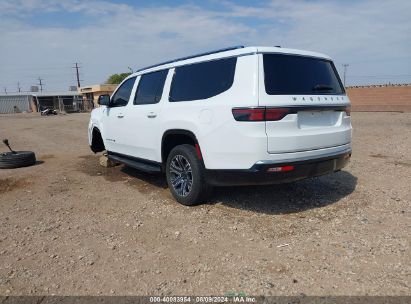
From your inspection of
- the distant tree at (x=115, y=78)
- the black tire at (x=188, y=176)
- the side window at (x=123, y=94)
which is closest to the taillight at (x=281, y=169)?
the black tire at (x=188, y=176)

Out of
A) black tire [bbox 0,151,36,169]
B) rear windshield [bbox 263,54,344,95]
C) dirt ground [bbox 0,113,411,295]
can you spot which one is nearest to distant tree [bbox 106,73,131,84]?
black tire [bbox 0,151,36,169]

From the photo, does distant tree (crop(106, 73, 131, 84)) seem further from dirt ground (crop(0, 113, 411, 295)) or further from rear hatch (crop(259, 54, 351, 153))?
rear hatch (crop(259, 54, 351, 153))

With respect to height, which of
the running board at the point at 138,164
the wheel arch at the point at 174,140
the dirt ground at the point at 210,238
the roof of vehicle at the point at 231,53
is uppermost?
the roof of vehicle at the point at 231,53

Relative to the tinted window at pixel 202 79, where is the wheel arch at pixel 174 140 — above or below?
below

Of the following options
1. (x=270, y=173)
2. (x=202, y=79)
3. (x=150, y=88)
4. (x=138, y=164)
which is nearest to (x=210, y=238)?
(x=270, y=173)

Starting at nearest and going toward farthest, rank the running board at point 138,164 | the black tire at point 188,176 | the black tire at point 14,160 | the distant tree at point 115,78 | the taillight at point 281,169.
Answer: the taillight at point 281,169 → the black tire at point 188,176 → the running board at point 138,164 → the black tire at point 14,160 → the distant tree at point 115,78

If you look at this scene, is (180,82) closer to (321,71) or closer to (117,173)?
(321,71)

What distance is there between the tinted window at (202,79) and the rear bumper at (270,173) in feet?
3.22

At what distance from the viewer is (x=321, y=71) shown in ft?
15.1

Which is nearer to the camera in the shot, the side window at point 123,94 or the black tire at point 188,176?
the black tire at point 188,176

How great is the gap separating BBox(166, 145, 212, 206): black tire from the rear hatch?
3.64 ft

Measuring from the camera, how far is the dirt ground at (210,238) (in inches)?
121

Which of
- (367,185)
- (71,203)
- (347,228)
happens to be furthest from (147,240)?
(367,185)

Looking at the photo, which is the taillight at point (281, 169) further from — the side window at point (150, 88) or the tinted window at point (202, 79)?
the side window at point (150, 88)
